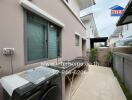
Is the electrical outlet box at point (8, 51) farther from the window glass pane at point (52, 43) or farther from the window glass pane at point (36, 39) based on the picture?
the window glass pane at point (52, 43)

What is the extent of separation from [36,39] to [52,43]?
850mm

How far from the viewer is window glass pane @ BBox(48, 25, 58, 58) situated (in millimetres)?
3128

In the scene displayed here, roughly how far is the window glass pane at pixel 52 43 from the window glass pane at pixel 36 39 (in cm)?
28

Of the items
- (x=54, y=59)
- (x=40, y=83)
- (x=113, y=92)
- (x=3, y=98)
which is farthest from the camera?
(x=54, y=59)

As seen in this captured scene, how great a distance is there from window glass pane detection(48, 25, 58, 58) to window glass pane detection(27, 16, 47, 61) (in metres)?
0.28

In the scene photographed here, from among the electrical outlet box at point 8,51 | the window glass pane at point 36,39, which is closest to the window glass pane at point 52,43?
the window glass pane at point 36,39

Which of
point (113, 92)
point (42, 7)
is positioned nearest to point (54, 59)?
point (42, 7)

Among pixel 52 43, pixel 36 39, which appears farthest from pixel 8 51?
pixel 52 43

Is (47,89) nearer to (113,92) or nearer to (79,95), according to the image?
(79,95)

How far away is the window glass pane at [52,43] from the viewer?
3.13m

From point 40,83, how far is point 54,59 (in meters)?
2.01

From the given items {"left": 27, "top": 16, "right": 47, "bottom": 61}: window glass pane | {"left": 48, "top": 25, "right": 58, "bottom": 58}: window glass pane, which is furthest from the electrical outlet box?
{"left": 48, "top": 25, "right": 58, "bottom": 58}: window glass pane

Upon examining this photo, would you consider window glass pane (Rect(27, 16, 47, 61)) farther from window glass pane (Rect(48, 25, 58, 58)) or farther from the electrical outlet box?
the electrical outlet box

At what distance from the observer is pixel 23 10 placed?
204 cm
